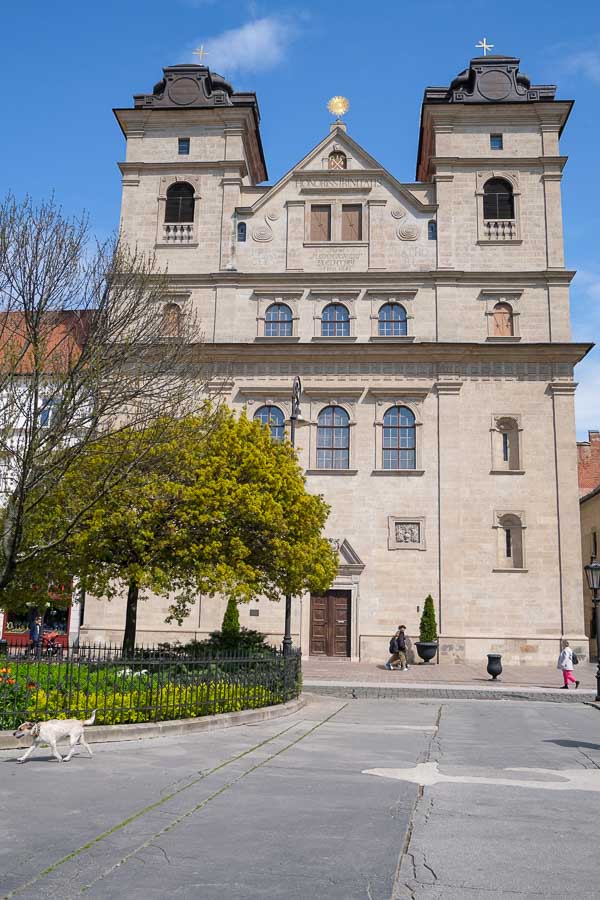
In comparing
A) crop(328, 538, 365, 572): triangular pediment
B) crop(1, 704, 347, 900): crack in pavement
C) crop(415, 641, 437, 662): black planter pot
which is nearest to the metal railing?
crop(328, 538, 365, 572): triangular pediment

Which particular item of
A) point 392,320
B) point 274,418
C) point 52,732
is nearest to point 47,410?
point 52,732

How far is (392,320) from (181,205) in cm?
1100

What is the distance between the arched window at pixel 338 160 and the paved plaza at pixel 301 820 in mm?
28800

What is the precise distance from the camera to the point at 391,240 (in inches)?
1380

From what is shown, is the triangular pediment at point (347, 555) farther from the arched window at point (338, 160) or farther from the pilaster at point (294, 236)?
the arched window at point (338, 160)

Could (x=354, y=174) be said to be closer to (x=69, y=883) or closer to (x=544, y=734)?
(x=544, y=734)

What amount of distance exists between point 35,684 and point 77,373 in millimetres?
5078

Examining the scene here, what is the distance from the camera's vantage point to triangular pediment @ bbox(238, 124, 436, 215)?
3553cm

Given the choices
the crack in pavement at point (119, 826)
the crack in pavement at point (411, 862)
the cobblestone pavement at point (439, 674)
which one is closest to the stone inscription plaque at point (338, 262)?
the cobblestone pavement at point (439, 674)

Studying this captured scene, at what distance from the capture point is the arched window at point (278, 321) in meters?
34.7

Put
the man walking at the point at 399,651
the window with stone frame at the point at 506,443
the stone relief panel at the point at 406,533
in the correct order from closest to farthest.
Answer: the man walking at the point at 399,651
the stone relief panel at the point at 406,533
the window with stone frame at the point at 506,443

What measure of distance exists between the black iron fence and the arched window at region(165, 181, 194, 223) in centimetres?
A: 2538

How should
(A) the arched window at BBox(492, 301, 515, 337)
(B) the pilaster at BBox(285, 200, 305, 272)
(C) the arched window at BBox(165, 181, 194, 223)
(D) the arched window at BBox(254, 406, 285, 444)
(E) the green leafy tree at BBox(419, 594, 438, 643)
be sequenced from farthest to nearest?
(C) the arched window at BBox(165, 181, 194, 223), (B) the pilaster at BBox(285, 200, 305, 272), (A) the arched window at BBox(492, 301, 515, 337), (D) the arched window at BBox(254, 406, 285, 444), (E) the green leafy tree at BBox(419, 594, 438, 643)

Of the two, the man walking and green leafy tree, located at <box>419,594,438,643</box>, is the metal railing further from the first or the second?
the man walking
